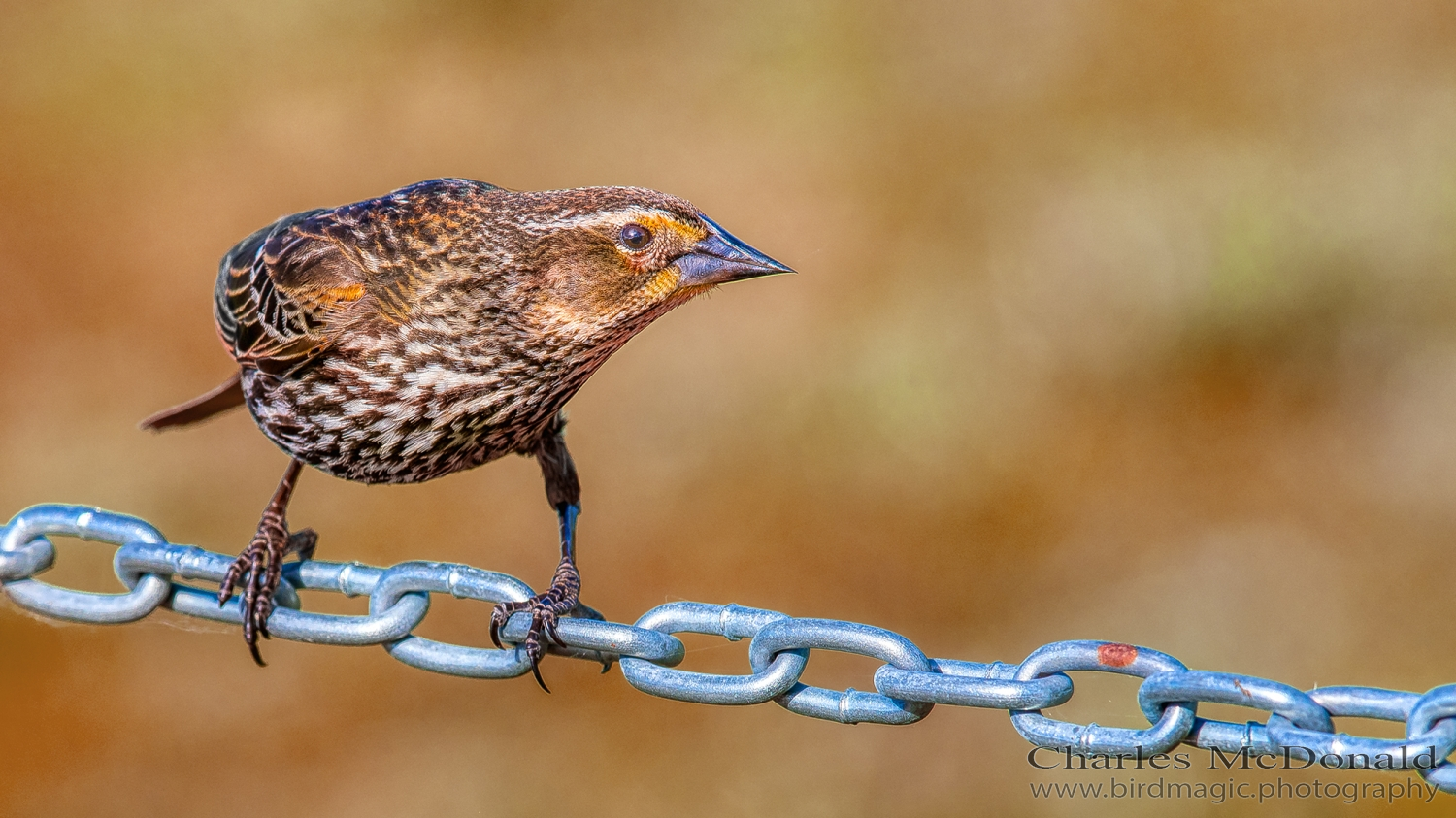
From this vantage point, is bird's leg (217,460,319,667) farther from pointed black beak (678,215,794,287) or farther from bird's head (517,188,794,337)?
pointed black beak (678,215,794,287)

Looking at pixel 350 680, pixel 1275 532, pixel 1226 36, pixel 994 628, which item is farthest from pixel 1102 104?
pixel 350 680

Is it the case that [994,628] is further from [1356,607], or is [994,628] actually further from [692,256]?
[692,256]

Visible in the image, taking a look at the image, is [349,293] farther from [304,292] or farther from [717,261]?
[717,261]

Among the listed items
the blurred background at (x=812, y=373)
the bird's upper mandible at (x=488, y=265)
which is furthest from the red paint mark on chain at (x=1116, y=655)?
the blurred background at (x=812, y=373)

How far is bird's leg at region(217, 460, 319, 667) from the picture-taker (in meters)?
3.09

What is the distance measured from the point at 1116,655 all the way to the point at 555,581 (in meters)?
1.81

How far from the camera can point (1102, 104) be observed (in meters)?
7.08

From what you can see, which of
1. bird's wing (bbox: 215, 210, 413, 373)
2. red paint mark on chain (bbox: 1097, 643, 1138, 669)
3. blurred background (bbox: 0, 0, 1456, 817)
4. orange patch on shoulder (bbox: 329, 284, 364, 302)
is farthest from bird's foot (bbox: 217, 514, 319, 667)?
blurred background (bbox: 0, 0, 1456, 817)

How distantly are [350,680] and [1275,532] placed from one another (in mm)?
3741

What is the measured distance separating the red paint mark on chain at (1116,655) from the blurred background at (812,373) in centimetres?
304

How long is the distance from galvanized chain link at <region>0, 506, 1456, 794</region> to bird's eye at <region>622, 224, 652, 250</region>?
0.86 m

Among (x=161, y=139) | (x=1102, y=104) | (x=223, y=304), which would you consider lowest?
(x=223, y=304)

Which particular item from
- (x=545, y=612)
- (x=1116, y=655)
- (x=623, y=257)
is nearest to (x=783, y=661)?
(x=1116, y=655)

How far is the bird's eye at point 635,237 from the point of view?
314 centimetres
